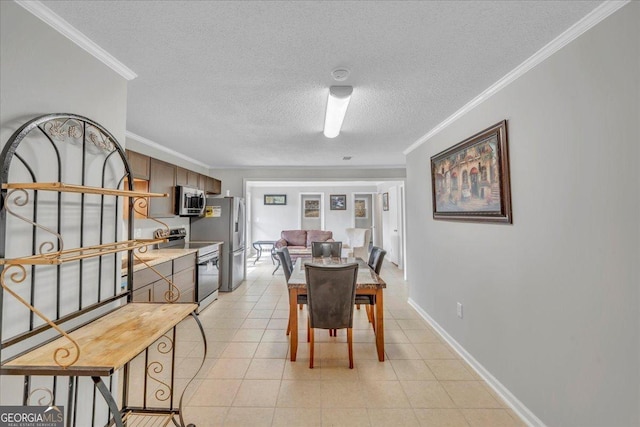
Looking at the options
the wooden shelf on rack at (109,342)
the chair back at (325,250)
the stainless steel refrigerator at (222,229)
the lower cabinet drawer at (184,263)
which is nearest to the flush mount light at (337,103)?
the wooden shelf on rack at (109,342)

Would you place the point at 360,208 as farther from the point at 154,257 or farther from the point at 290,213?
the point at 154,257

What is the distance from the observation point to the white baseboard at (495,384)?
169 cm

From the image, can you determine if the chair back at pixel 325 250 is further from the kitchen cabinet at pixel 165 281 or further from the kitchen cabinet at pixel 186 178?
the kitchen cabinet at pixel 186 178

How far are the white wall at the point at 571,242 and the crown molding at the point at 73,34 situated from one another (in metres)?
2.60

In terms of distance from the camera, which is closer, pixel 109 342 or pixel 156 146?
pixel 109 342

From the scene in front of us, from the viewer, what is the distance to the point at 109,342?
1123 millimetres

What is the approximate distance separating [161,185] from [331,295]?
8.43 ft

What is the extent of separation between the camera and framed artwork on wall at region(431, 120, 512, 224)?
6.32 feet

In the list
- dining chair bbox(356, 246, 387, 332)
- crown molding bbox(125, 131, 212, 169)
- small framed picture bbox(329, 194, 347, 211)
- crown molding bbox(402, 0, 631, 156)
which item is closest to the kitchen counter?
crown molding bbox(125, 131, 212, 169)

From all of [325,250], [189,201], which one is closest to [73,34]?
[189,201]

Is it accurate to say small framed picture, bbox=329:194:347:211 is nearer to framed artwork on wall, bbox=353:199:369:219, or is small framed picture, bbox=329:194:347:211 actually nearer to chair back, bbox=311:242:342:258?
framed artwork on wall, bbox=353:199:369:219

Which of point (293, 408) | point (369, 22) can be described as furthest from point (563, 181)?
point (293, 408)

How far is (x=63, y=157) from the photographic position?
51.1 inches

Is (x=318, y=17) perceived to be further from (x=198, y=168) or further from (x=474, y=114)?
(x=198, y=168)
